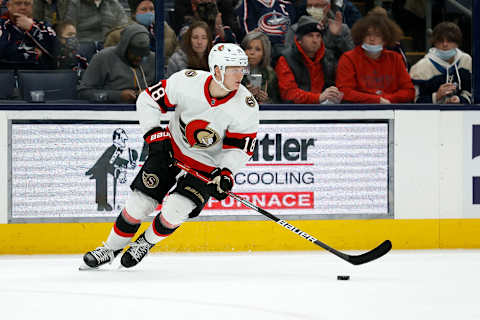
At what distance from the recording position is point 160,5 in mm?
5234

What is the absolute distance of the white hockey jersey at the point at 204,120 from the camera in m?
4.27

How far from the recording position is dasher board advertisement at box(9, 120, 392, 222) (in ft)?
16.6

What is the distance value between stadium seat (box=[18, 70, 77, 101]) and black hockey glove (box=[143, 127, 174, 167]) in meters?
1.06

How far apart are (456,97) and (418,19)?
1.84 ft

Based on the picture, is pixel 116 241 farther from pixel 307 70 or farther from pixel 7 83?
pixel 307 70

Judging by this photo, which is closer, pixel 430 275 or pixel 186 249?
pixel 430 275

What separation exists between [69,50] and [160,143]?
4.29 ft

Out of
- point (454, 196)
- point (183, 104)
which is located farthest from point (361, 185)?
point (183, 104)

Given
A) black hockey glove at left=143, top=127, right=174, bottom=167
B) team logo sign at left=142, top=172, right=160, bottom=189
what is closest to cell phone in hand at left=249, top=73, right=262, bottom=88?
black hockey glove at left=143, top=127, right=174, bottom=167

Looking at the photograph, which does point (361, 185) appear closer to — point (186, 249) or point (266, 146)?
point (266, 146)

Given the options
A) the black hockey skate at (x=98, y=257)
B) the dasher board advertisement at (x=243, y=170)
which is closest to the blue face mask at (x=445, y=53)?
the dasher board advertisement at (x=243, y=170)

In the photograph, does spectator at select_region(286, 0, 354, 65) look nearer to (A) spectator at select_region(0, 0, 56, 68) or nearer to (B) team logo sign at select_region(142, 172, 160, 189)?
(A) spectator at select_region(0, 0, 56, 68)

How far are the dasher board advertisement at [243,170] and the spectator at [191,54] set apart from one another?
457mm

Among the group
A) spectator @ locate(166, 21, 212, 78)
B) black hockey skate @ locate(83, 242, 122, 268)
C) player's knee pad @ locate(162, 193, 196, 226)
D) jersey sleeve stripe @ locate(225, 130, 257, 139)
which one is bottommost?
black hockey skate @ locate(83, 242, 122, 268)
